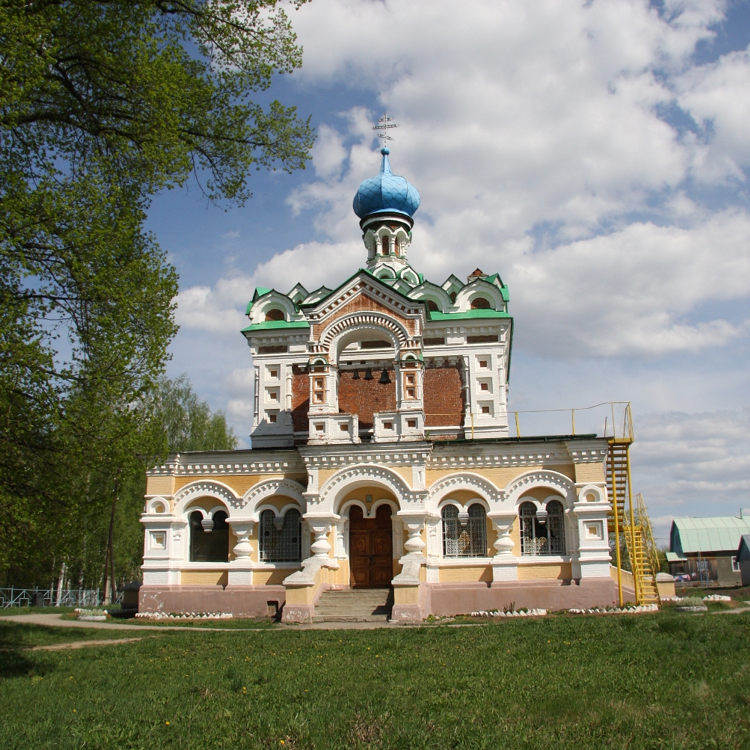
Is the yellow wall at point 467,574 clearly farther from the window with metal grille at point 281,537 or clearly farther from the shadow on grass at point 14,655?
the shadow on grass at point 14,655

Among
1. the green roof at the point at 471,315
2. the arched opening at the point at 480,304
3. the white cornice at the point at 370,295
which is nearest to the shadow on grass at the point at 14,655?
the white cornice at the point at 370,295

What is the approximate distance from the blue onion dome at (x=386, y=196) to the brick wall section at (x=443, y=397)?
794 cm

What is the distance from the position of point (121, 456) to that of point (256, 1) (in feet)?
21.6

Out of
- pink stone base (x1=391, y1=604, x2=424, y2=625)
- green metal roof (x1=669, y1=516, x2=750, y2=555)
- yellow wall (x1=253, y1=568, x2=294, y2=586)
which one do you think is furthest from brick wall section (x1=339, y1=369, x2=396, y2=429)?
green metal roof (x1=669, y1=516, x2=750, y2=555)

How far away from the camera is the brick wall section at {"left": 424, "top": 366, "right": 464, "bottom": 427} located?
79.7ft

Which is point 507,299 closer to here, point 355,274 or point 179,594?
point 355,274

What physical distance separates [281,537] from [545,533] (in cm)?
684

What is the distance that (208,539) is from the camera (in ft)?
67.8

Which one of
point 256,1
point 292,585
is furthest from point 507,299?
point 256,1

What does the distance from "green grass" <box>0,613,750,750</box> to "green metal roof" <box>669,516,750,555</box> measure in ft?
146

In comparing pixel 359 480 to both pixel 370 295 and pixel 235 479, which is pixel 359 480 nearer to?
pixel 235 479

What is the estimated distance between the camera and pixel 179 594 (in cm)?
1950

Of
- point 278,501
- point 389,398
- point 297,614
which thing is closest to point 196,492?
point 278,501

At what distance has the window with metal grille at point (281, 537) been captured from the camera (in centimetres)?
2005
